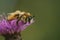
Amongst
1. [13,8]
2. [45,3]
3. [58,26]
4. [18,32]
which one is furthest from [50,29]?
[18,32]

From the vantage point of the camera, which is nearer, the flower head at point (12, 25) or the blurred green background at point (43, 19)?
the flower head at point (12, 25)

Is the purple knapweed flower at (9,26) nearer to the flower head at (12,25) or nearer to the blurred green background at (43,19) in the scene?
the flower head at (12,25)

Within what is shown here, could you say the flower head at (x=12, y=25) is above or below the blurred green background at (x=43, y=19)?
below

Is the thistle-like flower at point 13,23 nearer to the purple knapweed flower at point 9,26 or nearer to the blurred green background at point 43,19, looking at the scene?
the purple knapweed flower at point 9,26

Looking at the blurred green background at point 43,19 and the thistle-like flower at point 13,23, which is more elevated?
the blurred green background at point 43,19

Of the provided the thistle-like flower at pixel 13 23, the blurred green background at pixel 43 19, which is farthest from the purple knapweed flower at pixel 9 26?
the blurred green background at pixel 43 19

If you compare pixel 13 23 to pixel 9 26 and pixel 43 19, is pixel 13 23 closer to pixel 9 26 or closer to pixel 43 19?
pixel 9 26

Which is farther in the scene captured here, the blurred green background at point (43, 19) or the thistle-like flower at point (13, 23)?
the blurred green background at point (43, 19)
